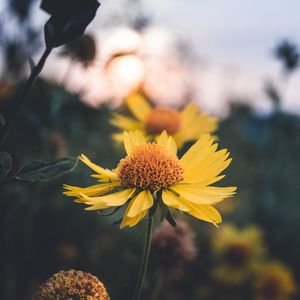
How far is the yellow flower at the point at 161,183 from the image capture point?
964 mm

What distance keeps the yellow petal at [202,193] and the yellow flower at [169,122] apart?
3.72ft

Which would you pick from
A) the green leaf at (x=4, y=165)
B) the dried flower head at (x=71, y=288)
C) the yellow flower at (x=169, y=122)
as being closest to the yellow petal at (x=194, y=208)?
the dried flower head at (x=71, y=288)

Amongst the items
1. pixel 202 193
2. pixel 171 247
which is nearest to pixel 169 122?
pixel 171 247

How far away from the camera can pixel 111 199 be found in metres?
1.00

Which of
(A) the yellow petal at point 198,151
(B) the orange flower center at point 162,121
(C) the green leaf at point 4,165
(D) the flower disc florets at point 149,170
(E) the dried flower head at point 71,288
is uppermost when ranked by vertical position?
(B) the orange flower center at point 162,121

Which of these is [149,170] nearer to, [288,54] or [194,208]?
[194,208]

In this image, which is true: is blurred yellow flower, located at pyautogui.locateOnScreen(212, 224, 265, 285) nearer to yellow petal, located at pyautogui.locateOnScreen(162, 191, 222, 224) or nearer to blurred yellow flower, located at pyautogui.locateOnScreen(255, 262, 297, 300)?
blurred yellow flower, located at pyautogui.locateOnScreen(255, 262, 297, 300)

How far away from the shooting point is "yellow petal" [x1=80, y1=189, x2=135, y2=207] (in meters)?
0.94

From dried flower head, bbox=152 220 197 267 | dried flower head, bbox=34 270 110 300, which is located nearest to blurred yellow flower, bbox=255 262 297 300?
dried flower head, bbox=152 220 197 267

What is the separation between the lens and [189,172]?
115 centimetres

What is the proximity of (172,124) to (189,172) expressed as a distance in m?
1.22

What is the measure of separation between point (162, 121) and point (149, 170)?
3.91 feet

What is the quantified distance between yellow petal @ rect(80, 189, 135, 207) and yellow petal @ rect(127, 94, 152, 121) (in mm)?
1376

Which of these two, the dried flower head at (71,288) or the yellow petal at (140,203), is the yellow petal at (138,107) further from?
the dried flower head at (71,288)
